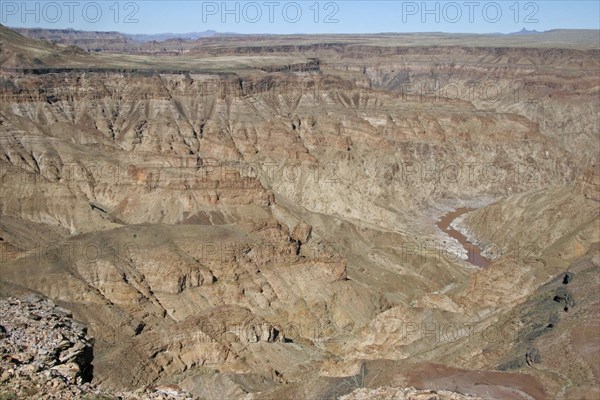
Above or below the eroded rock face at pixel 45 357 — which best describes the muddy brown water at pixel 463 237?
below

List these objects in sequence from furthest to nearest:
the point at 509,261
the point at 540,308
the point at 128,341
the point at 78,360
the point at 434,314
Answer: the point at 509,261 → the point at 434,314 → the point at 540,308 → the point at 128,341 → the point at 78,360

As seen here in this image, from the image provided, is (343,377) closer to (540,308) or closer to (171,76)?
(540,308)

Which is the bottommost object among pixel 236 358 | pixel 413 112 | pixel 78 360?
pixel 236 358

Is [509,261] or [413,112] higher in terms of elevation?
[413,112]

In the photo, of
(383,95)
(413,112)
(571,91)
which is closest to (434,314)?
(413,112)

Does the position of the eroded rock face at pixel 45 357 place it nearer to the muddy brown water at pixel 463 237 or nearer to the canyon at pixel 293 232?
the canyon at pixel 293 232

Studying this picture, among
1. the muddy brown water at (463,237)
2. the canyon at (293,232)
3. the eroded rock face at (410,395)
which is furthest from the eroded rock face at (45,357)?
the muddy brown water at (463,237)

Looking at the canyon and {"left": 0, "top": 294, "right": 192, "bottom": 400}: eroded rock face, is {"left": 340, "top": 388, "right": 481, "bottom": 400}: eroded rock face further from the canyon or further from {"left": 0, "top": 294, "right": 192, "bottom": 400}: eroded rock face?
{"left": 0, "top": 294, "right": 192, "bottom": 400}: eroded rock face
